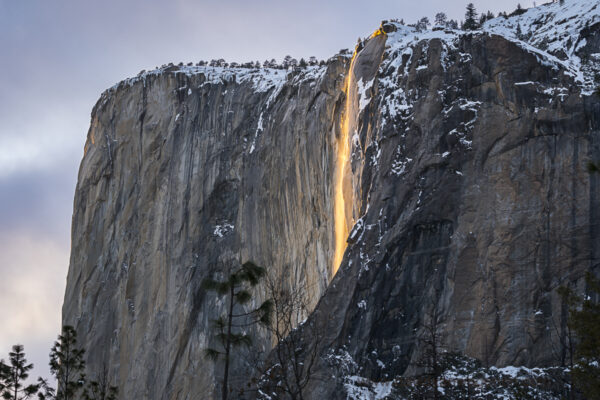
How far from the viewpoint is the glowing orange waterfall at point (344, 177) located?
45812mm

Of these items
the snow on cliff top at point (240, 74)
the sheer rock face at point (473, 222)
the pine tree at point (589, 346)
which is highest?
the snow on cliff top at point (240, 74)

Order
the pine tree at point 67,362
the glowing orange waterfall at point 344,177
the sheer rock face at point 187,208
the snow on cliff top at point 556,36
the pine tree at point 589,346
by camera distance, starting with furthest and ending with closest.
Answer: the sheer rock face at point 187,208, the glowing orange waterfall at point 344,177, the snow on cliff top at point 556,36, the pine tree at point 67,362, the pine tree at point 589,346

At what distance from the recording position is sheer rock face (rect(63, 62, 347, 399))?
54.2 m

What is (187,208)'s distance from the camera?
6269cm

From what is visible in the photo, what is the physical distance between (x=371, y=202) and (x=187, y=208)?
26.2m

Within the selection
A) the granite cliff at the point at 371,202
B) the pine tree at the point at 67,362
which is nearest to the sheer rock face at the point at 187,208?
the granite cliff at the point at 371,202

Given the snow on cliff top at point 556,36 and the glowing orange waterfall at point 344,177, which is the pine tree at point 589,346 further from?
the glowing orange waterfall at point 344,177

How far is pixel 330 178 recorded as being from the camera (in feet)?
169

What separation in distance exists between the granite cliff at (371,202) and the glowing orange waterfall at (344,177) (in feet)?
0.87

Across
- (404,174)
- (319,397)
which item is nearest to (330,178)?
(404,174)

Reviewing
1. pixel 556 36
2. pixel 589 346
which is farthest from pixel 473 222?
pixel 589 346

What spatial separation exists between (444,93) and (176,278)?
2792cm

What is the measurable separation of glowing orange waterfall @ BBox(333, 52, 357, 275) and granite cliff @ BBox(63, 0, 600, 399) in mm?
265

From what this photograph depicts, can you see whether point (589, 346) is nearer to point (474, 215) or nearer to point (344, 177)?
point (474, 215)
